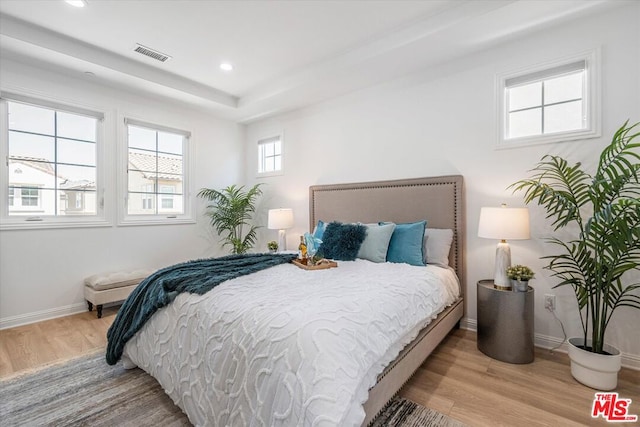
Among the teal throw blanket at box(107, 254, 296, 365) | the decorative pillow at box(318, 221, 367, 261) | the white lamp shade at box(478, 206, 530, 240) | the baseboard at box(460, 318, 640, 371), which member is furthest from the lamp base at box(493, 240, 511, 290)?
the teal throw blanket at box(107, 254, 296, 365)

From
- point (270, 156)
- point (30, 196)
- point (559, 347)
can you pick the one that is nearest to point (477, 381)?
point (559, 347)

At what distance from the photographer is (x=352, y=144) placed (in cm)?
381

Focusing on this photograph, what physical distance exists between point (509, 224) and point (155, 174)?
14.1ft

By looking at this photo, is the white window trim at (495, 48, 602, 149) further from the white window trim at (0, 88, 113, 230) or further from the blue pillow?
the white window trim at (0, 88, 113, 230)

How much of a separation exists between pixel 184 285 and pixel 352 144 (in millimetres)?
2701

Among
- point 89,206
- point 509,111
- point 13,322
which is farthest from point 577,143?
point 13,322

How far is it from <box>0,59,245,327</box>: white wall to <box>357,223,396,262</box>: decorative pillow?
2873 millimetres

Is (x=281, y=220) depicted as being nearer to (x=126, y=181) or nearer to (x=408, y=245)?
A: (x=408, y=245)

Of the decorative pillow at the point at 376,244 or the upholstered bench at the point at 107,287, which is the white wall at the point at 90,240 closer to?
the upholstered bench at the point at 107,287

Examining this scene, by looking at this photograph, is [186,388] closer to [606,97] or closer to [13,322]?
[13,322]

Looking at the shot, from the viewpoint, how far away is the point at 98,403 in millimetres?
1771

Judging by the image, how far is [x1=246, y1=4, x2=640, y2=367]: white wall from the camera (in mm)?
2232

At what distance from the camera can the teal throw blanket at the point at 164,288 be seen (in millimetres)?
1848

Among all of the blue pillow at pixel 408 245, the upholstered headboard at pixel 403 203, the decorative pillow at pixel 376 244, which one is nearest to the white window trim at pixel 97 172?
the upholstered headboard at pixel 403 203
